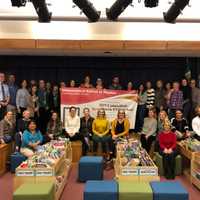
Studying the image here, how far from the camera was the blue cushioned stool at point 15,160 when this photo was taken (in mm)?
8180

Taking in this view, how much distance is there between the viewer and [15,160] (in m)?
8.21

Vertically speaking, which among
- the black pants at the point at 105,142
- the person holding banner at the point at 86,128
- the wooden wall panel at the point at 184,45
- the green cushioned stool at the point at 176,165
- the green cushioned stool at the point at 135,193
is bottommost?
the green cushioned stool at the point at 176,165

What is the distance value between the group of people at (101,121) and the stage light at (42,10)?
7.45ft

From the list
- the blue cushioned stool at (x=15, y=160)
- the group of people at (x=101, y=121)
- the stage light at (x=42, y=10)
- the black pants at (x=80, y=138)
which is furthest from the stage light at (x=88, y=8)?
the blue cushioned stool at (x=15, y=160)

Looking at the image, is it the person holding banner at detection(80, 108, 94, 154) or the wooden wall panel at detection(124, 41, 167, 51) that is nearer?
the person holding banner at detection(80, 108, 94, 154)

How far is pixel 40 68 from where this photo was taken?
1213 centimetres

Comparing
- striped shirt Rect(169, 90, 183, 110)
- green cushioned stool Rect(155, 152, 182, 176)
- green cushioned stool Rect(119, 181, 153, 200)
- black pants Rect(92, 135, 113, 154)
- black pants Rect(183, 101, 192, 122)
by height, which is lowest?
green cushioned stool Rect(155, 152, 182, 176)

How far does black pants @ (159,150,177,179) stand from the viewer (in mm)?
7952

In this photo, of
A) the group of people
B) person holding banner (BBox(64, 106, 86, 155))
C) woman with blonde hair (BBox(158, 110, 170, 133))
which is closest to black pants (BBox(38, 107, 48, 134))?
the group of people

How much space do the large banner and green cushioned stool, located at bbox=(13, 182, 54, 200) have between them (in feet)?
17.0

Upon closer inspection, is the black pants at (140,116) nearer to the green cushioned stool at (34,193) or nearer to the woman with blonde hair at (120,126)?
the woman with blonde hair at (120,126)

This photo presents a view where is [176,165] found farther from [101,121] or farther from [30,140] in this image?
[30,140]

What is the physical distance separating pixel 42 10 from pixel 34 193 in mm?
3784

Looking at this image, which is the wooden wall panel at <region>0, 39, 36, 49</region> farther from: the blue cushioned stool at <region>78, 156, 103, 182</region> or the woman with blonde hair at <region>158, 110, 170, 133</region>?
the blue cushioned stool at <region>78, 156, 103, 182</region>
